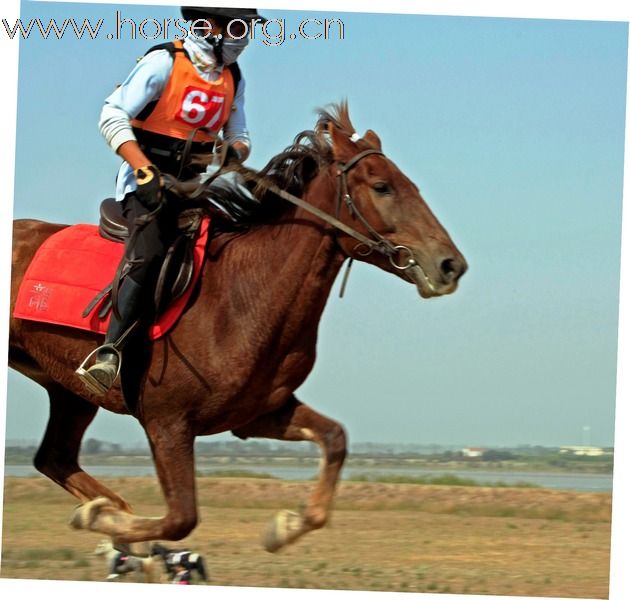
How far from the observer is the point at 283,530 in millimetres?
7461

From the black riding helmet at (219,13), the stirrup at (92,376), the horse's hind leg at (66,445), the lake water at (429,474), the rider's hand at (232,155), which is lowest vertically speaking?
the lake water at (429,474)

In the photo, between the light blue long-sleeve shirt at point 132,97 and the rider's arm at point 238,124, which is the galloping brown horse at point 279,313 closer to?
the rider's arm at point 238,124

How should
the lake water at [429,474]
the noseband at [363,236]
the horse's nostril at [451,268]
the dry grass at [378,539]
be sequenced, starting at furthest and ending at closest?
the lake water at [429,474] → the dry grass at [378,539] → the noseband at [363,236] → the horse's nostril at [451,268]

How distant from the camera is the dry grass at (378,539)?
8328mm

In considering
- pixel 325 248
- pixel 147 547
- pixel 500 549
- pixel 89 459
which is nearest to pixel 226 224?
pixel 325 248

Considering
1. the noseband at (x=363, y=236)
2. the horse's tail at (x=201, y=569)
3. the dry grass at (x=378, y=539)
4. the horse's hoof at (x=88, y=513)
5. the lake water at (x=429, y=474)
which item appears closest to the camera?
the noseband at (x=363, y=236)

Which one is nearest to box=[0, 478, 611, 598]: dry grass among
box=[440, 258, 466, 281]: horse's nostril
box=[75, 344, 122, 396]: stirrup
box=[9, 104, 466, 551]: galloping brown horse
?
box=[9, 104, 466, 551]: galloping brown horse

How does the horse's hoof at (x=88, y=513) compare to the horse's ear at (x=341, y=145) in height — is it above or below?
below

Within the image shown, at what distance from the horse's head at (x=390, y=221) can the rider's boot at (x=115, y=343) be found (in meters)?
1.20

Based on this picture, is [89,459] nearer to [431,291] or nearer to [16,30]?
[16,30]

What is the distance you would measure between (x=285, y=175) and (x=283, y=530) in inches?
80.9

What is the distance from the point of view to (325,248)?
7242 millimetres

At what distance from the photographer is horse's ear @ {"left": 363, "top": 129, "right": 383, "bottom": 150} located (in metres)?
7.38

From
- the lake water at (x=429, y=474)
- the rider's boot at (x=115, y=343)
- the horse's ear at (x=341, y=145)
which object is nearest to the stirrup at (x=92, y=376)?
the rider's boot at (x=115, y=343)
